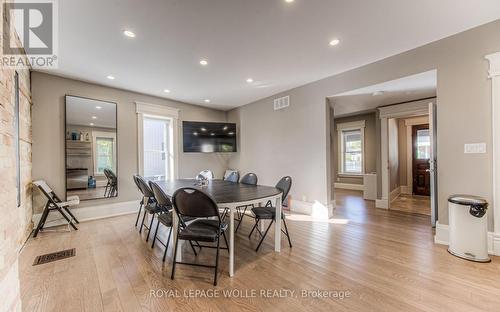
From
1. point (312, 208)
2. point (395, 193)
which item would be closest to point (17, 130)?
point (312, 208)

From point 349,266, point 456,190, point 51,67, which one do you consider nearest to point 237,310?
point 349,266

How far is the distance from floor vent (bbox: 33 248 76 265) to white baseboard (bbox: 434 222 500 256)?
462cm

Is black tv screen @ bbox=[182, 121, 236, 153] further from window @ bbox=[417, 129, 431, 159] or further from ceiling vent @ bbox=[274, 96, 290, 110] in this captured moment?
window @ bbox=[417, 129, 431, 159]

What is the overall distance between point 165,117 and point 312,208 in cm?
401

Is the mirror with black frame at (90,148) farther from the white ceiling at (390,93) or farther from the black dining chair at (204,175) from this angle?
the white ceiling at (390,93)

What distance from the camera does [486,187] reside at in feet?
8.22

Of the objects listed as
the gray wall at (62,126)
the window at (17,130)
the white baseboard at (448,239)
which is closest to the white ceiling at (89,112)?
the gray wall at (62,126)

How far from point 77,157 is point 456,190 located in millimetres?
5920

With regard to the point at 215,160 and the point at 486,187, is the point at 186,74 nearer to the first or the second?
the point at 215,160

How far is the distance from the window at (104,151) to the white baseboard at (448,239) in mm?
5561

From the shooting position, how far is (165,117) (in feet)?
17.3

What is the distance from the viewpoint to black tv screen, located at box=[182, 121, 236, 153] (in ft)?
17.7

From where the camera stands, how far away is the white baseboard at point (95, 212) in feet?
11.9

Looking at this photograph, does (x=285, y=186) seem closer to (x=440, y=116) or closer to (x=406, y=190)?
(x=440, y=116)
